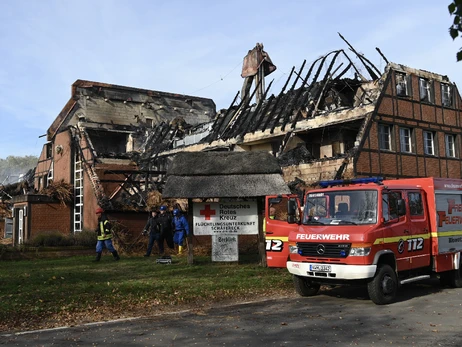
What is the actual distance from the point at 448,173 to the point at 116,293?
19.8 m

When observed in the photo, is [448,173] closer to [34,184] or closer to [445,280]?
[445,280]

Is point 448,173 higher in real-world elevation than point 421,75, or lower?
lower

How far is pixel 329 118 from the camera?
22.7 m

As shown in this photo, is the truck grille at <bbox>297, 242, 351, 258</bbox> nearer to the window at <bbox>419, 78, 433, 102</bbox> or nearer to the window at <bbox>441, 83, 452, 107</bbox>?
the window at <bbox>419, 78, 433, 102</bbox>

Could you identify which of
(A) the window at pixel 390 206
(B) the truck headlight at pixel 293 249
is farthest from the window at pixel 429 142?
(B) the truck headlight at pixel 293 249

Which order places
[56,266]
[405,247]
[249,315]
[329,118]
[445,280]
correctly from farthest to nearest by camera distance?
[329,118], [56,266], [445,280], [405,247], [249,315]

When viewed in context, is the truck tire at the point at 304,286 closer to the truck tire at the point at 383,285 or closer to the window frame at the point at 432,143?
the truck tire at the point at 383,285

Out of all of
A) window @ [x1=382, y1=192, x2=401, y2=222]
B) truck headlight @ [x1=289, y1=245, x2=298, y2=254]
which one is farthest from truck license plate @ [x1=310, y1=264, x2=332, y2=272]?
window @ [x1=382, y1=192, x2=401, y2=222]

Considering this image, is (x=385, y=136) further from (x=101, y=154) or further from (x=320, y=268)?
(x=101, y=154)

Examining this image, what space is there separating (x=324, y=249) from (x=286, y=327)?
92.6 inches

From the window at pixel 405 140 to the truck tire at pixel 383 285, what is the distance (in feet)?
48.9

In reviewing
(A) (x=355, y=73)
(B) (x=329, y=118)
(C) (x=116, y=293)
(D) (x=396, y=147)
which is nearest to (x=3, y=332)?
(C) (x=116, y=293)

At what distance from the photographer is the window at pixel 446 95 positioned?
25.5 meters

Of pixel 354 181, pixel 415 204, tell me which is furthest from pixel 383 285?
pixel 354 181
